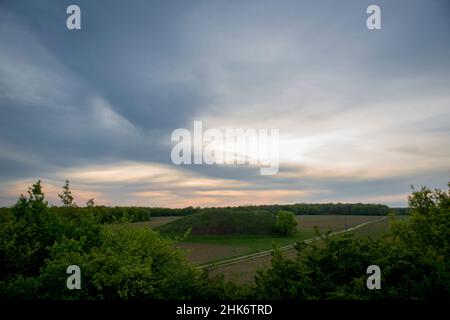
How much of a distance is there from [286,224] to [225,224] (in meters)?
12.5

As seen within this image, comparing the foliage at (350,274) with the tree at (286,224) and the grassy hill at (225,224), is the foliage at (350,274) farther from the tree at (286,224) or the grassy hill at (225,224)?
the tree at (286,224)

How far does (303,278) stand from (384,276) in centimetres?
182

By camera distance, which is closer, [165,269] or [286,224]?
[165,269]

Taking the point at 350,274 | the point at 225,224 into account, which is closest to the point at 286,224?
the point at 225,224

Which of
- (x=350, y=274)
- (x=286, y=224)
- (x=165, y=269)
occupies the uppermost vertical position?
(x=350, y=274)

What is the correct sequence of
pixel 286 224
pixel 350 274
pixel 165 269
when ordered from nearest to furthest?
pixel 350 274 < pixel 165 269 < pixel 286 224

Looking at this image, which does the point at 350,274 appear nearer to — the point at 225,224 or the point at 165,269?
the point at 165,269

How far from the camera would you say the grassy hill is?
71.1 m

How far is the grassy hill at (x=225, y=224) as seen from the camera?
7106 cm

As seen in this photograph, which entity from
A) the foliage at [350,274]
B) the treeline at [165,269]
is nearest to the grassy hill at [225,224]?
the treeline at [165,269]

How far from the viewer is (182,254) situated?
10680mm

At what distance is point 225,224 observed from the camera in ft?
239
